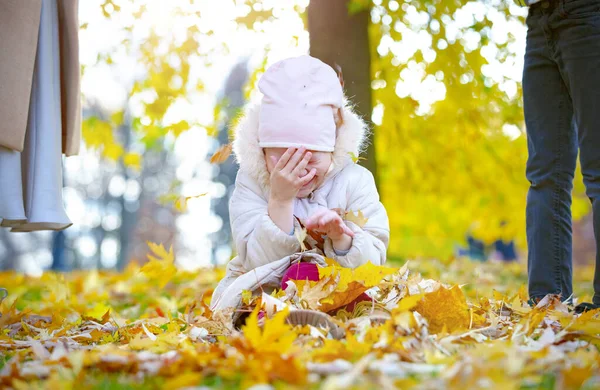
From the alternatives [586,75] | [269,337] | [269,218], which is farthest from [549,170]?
[269,337]

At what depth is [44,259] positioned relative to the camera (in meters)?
20.0

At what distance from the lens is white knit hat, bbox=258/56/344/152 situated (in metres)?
2.22

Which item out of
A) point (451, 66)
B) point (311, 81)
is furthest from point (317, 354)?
point (451, 66)

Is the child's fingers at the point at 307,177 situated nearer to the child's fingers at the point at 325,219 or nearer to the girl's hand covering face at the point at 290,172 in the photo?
the girl's hand covering face at the point at 290,172

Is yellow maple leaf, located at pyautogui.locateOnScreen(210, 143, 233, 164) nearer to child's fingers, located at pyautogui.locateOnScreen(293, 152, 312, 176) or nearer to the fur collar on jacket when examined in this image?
the fur collar on jacket

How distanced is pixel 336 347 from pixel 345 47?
244 centimetres

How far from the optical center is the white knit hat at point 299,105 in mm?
2223

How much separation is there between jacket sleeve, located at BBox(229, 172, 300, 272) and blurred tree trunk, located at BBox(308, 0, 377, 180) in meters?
1.21

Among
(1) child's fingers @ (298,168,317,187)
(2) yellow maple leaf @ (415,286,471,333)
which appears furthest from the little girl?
(2) yellow maple leaf @ (415,286,471,333)

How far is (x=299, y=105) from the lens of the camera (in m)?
2.22

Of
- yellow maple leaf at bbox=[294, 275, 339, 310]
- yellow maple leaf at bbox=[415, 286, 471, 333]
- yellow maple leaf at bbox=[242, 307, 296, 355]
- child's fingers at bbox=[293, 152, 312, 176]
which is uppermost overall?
child's fingers at bbox=[293, 152, 312, 176]

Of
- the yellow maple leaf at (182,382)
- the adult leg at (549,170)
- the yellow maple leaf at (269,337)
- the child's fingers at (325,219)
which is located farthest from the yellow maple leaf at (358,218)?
the yellow maple leaf at (182,382)

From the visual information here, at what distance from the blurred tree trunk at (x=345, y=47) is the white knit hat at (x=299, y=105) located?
1.21 meters

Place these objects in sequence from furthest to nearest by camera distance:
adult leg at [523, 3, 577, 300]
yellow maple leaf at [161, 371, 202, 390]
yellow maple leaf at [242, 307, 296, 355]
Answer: adult leg at [523, 3, 577, 300]
yellow maple leaf at [242, 307, 296, 355]
yellow maple leaf at [161, 371, 202, 390]
